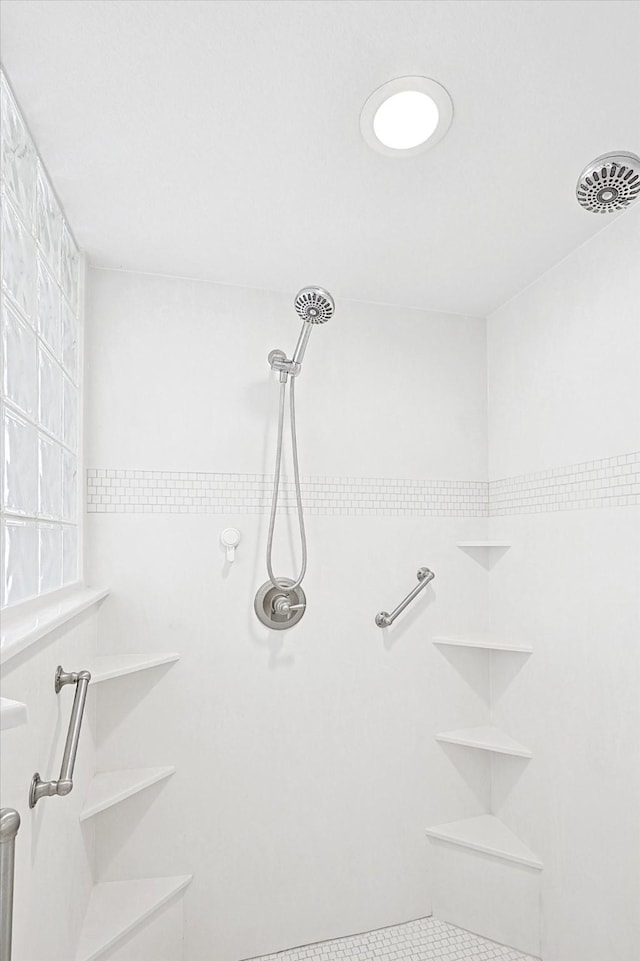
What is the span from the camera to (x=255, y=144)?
1.50 meters

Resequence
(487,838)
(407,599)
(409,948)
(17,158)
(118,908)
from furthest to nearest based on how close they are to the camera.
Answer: (407,599) → (487,838) → (409,948) → (118,908) → (17,158)

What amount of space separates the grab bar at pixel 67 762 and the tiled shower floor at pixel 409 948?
1313mm

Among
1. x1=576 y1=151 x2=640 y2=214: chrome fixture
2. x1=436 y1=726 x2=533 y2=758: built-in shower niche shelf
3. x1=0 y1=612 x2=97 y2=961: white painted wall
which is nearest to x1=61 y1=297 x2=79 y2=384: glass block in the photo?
x1=0 y1=612 x2=97 y2=961: white painted wall

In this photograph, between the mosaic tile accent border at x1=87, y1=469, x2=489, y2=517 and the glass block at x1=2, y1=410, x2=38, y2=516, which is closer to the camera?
the glass block at x1=2, y1=410, x2=38, y2=516

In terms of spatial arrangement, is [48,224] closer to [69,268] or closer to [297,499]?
[69,268]

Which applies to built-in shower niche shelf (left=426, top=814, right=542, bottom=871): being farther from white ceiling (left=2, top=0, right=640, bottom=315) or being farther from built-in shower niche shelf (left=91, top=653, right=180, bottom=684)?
white ceiling (left=2, top=0, right=640, bottom=315)

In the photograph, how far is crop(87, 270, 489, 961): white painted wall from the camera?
2.08 metres

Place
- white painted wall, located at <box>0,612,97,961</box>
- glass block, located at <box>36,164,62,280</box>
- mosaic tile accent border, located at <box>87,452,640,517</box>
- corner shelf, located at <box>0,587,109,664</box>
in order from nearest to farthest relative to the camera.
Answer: corner shelf, located at <box>0,587,109,664</box>
white painted wall, located at <box>0,612,97,961</box>
glass block, located at <box>36,164,62,280</box>
mosaic tile accent border, located at <box>87,452,640,517</box>

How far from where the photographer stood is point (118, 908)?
6.13 ft

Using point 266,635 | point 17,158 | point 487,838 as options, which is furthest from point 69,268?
point 487,838

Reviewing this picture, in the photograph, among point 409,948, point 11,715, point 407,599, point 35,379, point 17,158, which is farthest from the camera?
point 407,599

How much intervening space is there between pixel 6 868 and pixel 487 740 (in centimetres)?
174

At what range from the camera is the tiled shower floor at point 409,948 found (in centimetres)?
205

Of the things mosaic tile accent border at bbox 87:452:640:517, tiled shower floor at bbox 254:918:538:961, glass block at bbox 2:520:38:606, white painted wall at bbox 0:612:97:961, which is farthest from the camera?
tiled shower floor at bbox 254:918:538:961
